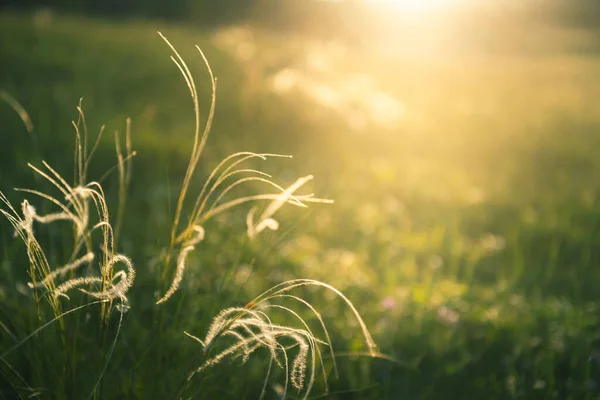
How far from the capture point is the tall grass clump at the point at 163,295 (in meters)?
1.17

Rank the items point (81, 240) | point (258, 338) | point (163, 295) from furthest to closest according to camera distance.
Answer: point (163, 295) < point (81, 240) < point (258, 338)

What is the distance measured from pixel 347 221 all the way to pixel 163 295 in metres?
2.31

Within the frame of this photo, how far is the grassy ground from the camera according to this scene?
193 centimetres

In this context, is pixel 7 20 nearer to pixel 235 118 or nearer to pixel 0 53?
pixel 0 53

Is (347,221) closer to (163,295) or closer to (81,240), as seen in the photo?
(163,295)

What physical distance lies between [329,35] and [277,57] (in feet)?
28.3

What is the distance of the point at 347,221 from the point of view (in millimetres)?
3891

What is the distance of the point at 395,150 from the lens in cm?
573

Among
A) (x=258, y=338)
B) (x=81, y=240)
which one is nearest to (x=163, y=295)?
(x=81, y=240)

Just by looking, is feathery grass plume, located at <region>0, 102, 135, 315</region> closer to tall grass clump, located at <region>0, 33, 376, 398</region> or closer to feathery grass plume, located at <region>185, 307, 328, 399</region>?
tall grass clump, located at <region>0, 33, 376, 398</region>

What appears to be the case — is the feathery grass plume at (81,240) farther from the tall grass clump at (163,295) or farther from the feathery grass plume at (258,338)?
the feathery grass plume at (258,338)

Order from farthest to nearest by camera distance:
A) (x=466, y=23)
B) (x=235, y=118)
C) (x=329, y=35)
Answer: (x=466, y=23) < (x=329, y=35) < (x=235, y=118)

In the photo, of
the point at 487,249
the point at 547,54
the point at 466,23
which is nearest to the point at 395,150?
the point at 487,249

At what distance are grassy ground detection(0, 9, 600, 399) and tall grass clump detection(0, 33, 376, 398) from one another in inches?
1.8
